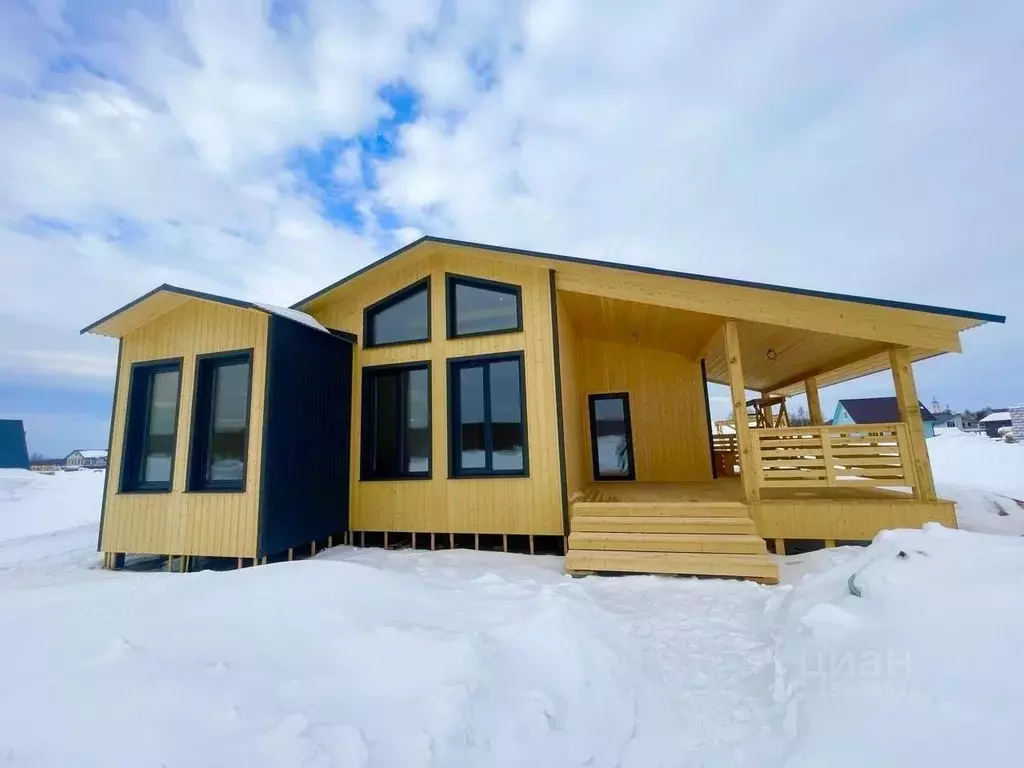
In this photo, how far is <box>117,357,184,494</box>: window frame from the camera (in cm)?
608

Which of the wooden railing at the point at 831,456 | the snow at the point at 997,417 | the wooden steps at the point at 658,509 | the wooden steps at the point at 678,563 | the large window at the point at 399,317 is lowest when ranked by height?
the wooden steps at the point at 678,563

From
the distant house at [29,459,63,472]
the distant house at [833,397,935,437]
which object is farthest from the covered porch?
the distant house at [29,459,63,472]

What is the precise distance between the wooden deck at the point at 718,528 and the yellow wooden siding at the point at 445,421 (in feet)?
2.50

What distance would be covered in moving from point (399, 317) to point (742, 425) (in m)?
5.76

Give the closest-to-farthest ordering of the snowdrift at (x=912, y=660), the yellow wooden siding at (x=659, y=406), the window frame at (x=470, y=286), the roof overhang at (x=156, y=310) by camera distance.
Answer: the snowdrift at (x=912, y=660) < the roof overhang at (x=156, y=310) < the window frame at (x=470, y=286) < the yellow wooden siding at (x=659, y=406)

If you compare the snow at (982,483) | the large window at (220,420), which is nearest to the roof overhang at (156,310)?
the large window at (220,420)

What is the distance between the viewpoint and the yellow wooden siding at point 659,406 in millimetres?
9203

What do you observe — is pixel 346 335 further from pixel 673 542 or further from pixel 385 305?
pixel 673 542

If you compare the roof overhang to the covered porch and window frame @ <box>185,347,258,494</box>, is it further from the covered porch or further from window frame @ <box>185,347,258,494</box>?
the covered porch

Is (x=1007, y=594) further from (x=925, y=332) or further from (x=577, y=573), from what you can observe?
(x=925, y=332)

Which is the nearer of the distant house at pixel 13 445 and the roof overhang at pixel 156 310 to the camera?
the roof overhang at pixel 156 310

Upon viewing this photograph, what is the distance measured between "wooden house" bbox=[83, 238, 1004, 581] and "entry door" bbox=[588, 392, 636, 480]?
188 centimetres

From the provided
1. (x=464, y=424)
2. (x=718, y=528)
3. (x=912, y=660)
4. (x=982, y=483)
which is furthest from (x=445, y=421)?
(x=982, y=483)

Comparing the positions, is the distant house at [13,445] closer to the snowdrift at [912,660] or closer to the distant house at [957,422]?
the snowdrift at [912,660]
